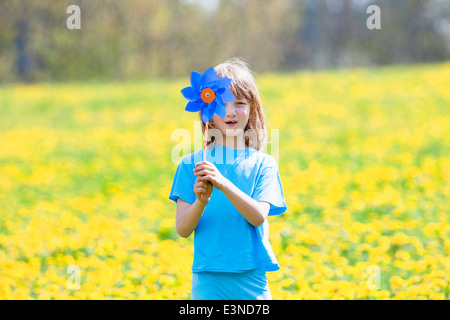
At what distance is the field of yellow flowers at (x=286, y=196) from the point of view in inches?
153

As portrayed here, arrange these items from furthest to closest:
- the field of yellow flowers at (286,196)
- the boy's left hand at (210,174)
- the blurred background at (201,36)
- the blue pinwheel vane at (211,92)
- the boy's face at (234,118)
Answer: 1. the blurred background at (201,36)
2. the field of yellow flowers at (286,196)
3. the boy's face at (234,118)
4. the blue pinwheel vane at (211,92)
5. the boy's left hand at (210,174)

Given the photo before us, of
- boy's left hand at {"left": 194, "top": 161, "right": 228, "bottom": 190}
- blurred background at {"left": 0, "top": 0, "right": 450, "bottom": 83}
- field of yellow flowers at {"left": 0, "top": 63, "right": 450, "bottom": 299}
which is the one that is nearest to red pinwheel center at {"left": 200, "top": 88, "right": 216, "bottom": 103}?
boy's left hand at {"left": 194, "top": 161, "right": 228, "bottom": 190}

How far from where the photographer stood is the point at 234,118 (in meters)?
2.12

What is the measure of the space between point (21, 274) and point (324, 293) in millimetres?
2198

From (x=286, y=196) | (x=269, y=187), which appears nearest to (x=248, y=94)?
(x=269, y=187)

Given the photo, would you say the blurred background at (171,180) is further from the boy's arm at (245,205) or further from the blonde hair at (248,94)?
the boy's arm at (245,205)

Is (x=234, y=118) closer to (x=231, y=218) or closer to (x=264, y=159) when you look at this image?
(x=264, y=159)

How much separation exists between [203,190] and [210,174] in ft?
0.21

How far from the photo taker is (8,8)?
2459 cm

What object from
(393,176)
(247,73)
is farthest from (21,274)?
(393,176)

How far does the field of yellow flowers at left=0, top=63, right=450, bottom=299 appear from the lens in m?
3.89

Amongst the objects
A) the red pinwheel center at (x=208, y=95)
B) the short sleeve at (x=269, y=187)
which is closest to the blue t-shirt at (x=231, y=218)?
the short sleeve at (x=269, y=187)

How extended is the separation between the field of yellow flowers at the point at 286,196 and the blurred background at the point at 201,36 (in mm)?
10744
